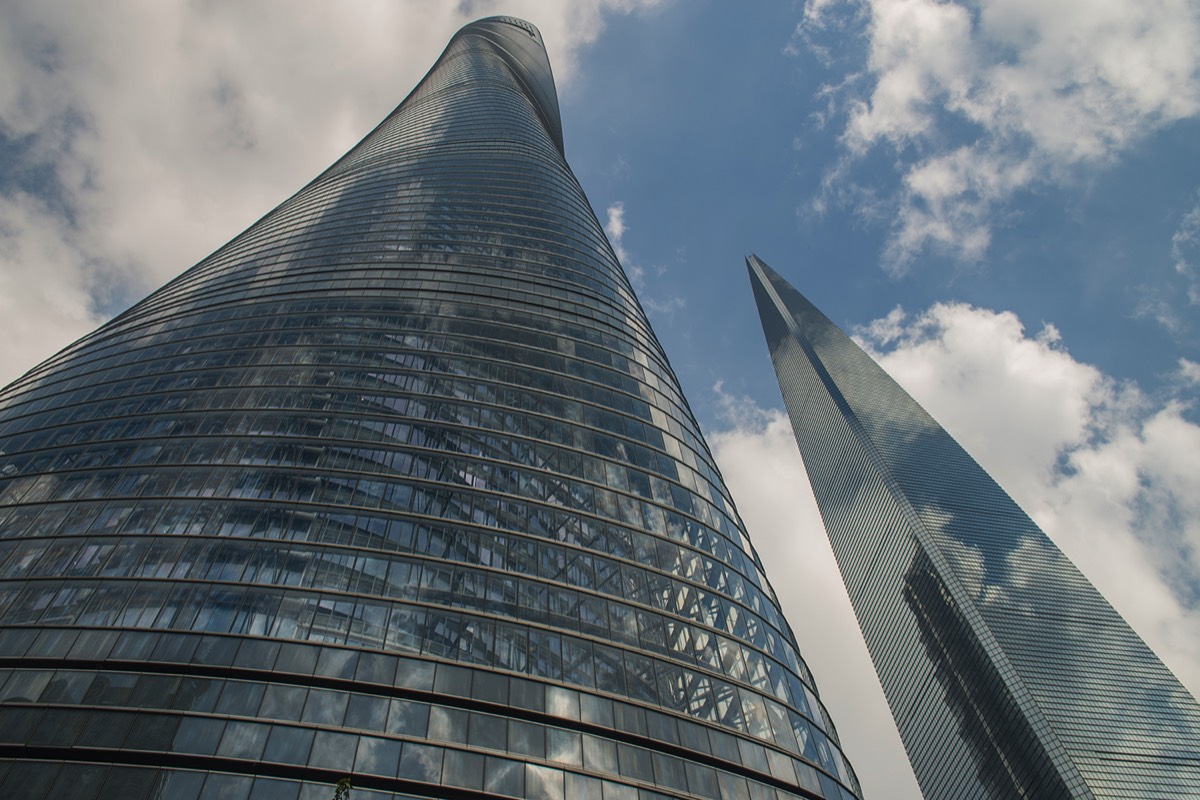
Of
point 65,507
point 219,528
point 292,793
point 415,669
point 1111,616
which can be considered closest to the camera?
point 292,793

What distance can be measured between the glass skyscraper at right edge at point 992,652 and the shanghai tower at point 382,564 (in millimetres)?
102114

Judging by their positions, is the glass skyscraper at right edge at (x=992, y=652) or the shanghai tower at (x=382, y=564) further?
the glass skyscraper at right edge at (x=992, y=652)

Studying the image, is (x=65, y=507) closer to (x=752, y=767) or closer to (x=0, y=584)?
(x=0, y=584)

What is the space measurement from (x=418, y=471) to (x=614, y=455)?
1216 centimetres

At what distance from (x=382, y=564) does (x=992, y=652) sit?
126177mm

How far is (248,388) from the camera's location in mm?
49750

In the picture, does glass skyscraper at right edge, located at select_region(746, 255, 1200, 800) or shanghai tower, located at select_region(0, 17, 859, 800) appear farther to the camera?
glass skyscraper at right edge, located at select_region(746, 255, 1200, 800)

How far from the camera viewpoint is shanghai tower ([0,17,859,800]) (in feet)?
95.6

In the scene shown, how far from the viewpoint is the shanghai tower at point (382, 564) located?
29.1 meters

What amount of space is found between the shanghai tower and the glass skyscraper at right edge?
102 m

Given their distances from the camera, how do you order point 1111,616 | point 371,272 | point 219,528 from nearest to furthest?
point 219,528, point 371,272, point 1111,616

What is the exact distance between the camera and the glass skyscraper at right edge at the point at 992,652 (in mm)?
122625

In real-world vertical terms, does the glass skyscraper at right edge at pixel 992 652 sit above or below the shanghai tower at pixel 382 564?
above

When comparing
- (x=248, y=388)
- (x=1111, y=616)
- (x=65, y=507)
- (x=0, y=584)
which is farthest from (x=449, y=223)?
(x=1111, y=616)
